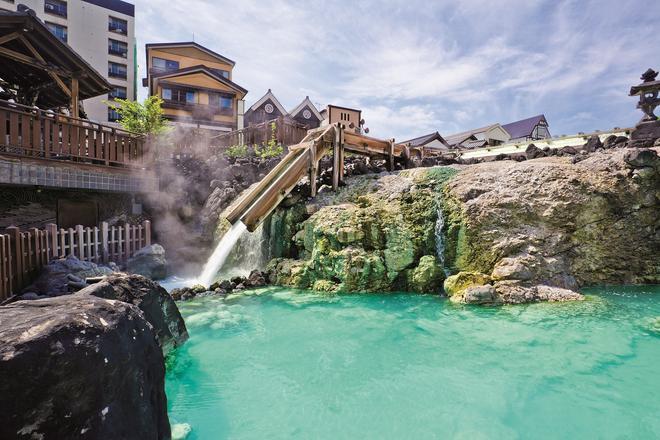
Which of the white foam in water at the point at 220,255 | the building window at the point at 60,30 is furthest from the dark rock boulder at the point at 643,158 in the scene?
the building window at the point at 60,30

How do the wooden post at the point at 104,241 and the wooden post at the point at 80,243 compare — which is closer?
the wooden post at the point at 80,243

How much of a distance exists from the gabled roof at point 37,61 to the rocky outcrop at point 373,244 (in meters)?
9.30

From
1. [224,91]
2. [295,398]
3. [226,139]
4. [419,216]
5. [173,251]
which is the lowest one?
[295,398]

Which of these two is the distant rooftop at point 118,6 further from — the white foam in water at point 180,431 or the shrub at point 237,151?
the white foam in water at point 180,431

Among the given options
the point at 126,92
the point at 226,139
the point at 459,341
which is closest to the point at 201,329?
the point at 459,341

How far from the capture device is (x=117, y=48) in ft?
113

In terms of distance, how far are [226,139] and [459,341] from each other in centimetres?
1511

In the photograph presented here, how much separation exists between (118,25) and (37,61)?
3155 cm

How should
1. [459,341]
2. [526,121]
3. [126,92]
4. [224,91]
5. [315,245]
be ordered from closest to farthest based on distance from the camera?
[459,341]
[315,245]
[224,91]
[126,92]
[526,121]

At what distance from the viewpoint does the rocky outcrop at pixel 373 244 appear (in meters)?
8.79

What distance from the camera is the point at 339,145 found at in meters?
11.8

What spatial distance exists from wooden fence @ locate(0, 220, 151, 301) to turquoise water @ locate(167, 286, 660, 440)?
308 cm

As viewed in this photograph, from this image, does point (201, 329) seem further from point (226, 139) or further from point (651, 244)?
point (226, 139)

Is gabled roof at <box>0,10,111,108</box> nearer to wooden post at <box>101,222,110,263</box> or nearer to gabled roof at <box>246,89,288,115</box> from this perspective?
wooden post at <box>101,222,110,263</box>
